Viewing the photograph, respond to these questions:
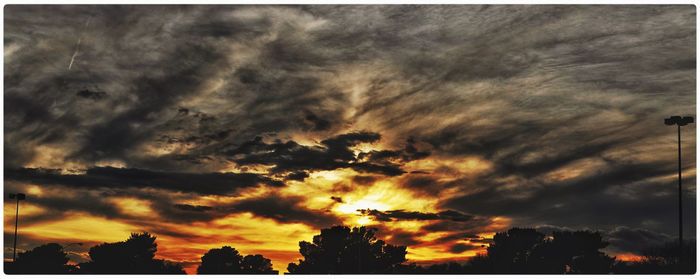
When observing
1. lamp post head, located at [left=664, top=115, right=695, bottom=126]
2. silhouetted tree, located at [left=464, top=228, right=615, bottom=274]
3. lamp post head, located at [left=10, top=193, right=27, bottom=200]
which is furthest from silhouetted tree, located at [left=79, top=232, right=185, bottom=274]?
lamp post head, located at [left=664, top=115, right=695, bottom=126]

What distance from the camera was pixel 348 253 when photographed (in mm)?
117812

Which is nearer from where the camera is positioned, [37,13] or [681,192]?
[37,13]

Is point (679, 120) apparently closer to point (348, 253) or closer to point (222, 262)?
point (348, 253)

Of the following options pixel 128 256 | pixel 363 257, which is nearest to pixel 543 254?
pixel 363 257

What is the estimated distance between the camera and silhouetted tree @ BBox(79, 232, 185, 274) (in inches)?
4542

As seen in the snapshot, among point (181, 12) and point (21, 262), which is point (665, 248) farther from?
point (21, 262)

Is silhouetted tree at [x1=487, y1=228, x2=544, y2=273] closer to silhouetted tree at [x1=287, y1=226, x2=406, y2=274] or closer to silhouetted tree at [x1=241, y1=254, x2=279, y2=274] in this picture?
silhouetted tree at [x1=287, y1=226, x2=406, y2=274]

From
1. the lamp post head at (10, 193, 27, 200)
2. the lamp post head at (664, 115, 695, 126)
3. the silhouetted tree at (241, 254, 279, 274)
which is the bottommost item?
the silhouetted tree at (241, 254, 279, 274)

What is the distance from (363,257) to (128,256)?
3749cm

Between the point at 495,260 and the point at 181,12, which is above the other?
the point at 181,12

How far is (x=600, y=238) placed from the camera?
104250 millimetres

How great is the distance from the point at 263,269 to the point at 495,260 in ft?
160

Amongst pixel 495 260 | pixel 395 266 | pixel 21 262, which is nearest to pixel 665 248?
pixel 495 260

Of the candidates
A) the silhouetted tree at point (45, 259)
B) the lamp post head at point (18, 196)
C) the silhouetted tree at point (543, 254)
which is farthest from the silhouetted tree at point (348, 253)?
the lamp post head at point (18, 196)
